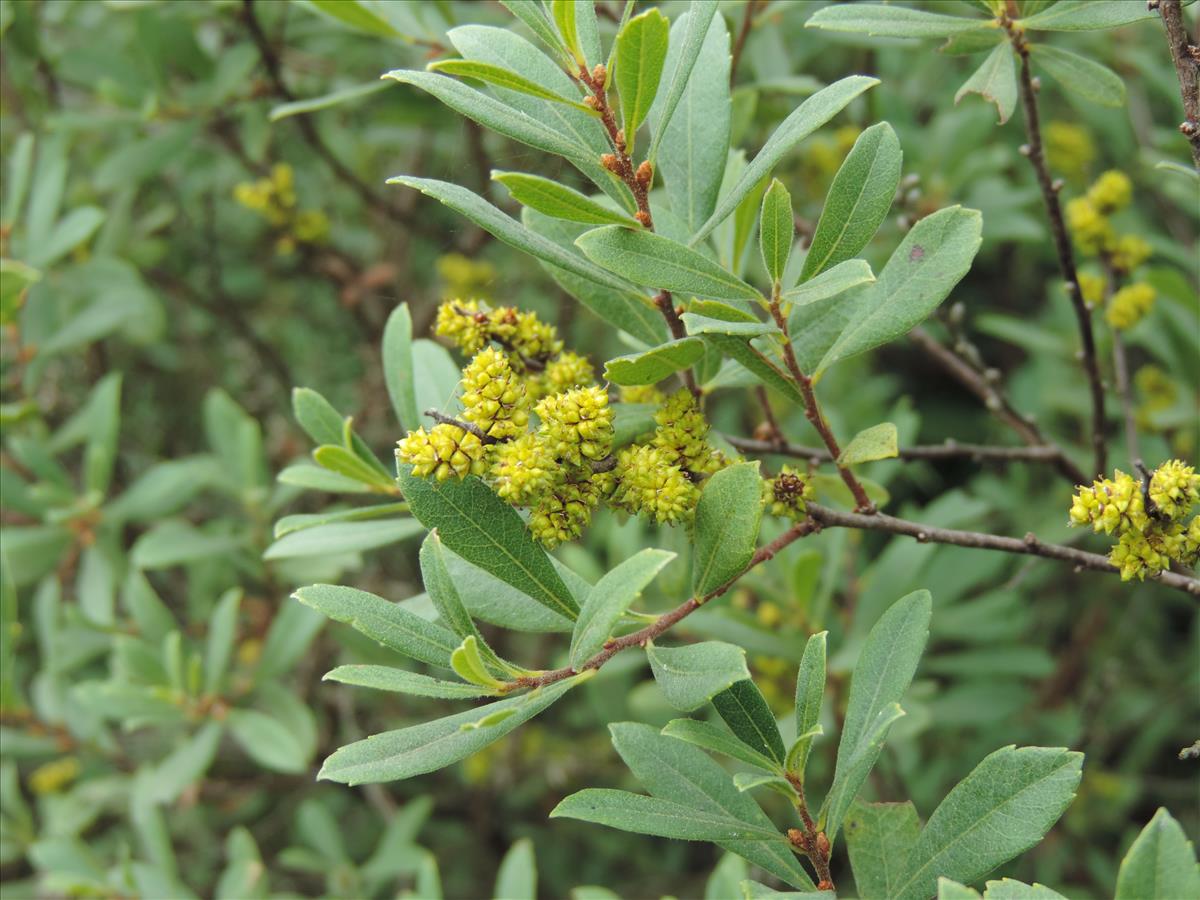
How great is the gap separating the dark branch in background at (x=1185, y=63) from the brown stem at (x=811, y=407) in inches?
19.5

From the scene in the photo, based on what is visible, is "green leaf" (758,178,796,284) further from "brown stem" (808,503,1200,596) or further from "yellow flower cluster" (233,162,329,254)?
"yellow flower cluster" (233,162,329,254)

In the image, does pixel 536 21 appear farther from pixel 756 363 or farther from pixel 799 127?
pixel 756 363

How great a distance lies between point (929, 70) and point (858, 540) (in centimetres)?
133

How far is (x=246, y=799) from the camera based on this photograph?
2.91 m

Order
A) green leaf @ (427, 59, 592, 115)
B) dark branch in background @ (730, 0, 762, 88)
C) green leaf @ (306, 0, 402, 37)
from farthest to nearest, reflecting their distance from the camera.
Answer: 1. dark branch in background @ (730, 0, 762, 88)
2. green leaf @ (306, 0, 402, 37)
3. green leaf @ (427, 59, 592, 115)

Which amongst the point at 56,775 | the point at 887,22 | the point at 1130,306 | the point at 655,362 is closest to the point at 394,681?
the point at 655,362

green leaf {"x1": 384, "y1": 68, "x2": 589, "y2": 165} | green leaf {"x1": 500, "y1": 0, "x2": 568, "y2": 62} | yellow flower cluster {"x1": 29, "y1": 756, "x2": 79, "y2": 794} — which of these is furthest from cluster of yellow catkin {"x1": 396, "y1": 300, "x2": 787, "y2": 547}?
yellow flower cluster {"x1": 29, "y1": 756, "x2": 79, "y2": 794}

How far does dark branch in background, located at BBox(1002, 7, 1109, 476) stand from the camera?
5.03 feet

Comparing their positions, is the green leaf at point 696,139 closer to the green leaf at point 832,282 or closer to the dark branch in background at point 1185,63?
the green leaf at point 832,282

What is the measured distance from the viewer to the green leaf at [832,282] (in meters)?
1.11

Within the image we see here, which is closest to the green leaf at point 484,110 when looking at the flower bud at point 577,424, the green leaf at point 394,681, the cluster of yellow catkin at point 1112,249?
the flower bud at point 577,424

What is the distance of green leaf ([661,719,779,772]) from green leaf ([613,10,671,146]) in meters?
0.63

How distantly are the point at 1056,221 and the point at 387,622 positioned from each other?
3.72ft

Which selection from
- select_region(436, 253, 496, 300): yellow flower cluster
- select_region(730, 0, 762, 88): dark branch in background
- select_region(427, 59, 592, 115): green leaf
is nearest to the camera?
select_region(427, 59, 592, 115): green leaf
